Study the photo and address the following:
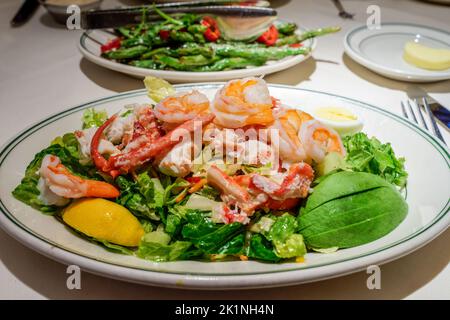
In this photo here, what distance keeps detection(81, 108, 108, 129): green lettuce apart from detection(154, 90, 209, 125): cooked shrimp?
435mm

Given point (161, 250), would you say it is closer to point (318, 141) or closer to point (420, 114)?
point (318, 141)

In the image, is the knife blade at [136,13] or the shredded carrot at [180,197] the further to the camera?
the knife blade at [136,13]

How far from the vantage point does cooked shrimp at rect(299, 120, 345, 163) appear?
1.68m

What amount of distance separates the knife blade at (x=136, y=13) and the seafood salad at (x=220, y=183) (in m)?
1.36

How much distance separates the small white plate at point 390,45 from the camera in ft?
9.21

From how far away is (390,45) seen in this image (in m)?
3.29

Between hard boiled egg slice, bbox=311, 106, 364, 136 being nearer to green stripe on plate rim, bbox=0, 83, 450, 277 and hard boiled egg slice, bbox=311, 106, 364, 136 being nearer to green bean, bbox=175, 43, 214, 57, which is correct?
green stripe on plate rim, bbox=0, 83, 450, 277

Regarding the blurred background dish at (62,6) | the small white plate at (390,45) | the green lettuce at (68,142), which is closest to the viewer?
the green lettuce at (68,142)

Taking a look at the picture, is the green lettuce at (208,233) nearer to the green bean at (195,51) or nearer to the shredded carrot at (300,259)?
the shredded carrot at (300,259)

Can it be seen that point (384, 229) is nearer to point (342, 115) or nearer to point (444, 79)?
point (342, 115)

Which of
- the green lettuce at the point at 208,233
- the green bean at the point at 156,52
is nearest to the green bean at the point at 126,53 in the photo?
the green bean at the point at 156,52

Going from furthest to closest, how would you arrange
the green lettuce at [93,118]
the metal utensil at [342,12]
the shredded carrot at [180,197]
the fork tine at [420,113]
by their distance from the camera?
the metal utensil at [342,12] → the fork tine at [420,113] → the green lettuce at [93,118] → the shredded carrot at [180,197]

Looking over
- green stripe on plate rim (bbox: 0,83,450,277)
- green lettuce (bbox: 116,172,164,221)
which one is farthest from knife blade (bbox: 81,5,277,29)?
green lettuce (bbox: 116,172,164,221)

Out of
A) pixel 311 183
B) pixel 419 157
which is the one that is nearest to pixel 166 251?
pixel 311 183
